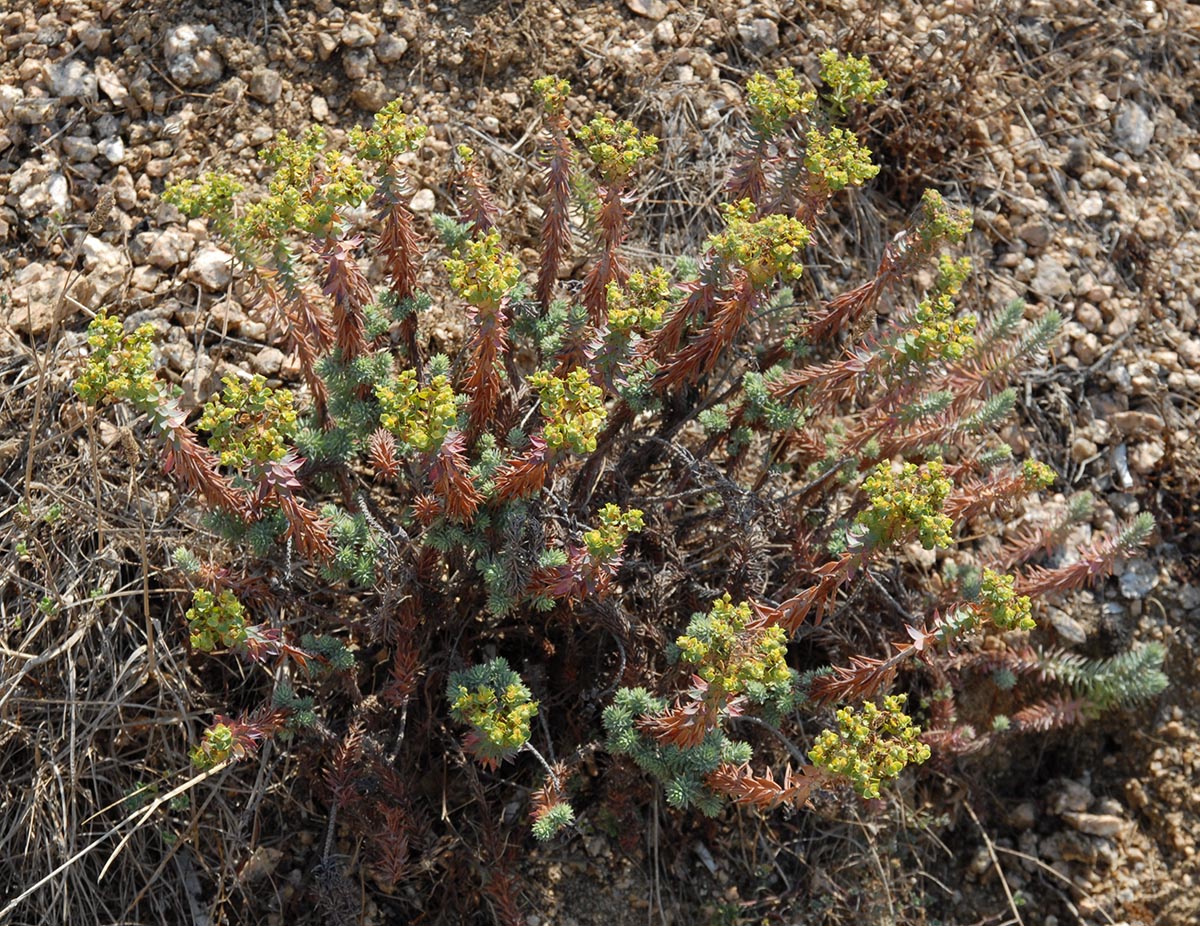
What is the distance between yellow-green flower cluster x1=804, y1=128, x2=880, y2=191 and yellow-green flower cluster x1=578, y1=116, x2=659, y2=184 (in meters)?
0.42

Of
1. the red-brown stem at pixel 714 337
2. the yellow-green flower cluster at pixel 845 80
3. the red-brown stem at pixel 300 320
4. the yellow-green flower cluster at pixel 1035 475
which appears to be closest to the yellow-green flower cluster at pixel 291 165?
the red-brown stem at pixel 300 320

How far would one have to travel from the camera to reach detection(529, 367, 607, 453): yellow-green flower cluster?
249cm

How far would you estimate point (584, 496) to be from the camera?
313 cm

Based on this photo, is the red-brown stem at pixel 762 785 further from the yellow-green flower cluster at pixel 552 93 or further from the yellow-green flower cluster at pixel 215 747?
the yellow-green flower cluster at pixel 552 93

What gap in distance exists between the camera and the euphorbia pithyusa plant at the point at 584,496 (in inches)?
103

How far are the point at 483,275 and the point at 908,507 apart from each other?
1.08 m

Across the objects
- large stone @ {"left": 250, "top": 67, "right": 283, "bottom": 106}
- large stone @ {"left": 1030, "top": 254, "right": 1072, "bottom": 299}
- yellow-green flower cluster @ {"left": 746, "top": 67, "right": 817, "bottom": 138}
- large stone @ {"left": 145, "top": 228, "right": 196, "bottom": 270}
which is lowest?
large stone @ {"left": 145, "top": 228, "right": 196, "bottom": 270}

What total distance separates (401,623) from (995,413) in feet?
6.08

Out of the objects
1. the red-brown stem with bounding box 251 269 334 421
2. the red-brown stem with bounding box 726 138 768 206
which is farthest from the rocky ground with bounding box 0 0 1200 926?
the red-brown stem with bounding box 726 138 768 206

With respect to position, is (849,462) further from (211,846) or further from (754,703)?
(211,846)

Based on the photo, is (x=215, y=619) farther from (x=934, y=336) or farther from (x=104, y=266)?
Answer: (x=934, y=336)

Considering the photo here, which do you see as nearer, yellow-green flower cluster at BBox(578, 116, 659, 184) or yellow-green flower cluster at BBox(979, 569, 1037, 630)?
yellow-green flower cluster at BBox(979, 569, 1037, 630)

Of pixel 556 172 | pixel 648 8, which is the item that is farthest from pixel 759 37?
pixel 556 172

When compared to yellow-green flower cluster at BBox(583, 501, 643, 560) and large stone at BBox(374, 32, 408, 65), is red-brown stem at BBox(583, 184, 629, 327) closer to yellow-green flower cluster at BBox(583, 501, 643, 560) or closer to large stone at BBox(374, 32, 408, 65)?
yellow-green flower cluster at BBox(583, 501, 643, 560)
